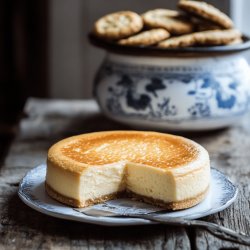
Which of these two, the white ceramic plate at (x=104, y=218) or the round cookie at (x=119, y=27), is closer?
the white ceramic plate at (x=104, y=218)

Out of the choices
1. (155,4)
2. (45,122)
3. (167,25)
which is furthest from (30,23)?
(167,25)

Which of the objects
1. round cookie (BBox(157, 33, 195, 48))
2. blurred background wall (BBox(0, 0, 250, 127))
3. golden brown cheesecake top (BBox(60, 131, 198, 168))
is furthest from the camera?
blurred background wall (BBox(0, 0, 250, 127))

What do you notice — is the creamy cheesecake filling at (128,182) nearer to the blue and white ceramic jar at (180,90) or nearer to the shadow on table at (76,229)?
the shadow on table at (76,229)

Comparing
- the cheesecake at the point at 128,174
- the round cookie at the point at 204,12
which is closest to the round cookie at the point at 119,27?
the round cookie at the point at 204,12

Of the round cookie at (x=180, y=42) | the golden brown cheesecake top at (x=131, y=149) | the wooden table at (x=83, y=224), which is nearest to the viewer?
the wooden table at (x=83, y=224)

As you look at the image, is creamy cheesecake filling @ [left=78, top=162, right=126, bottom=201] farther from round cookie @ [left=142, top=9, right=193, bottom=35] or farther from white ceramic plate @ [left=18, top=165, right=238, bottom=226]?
round cookie @ [left=142, top=9, right=193, bottom=35]

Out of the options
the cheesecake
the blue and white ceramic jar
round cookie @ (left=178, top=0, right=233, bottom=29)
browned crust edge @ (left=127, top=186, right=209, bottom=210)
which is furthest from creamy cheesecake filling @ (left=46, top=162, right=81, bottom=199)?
round cookie @ (left=178, top=0, right=233, bottom=29)

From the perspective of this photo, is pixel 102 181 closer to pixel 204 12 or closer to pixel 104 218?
pixel 104 218

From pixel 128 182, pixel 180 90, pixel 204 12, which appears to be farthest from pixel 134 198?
pixel 204 12
